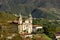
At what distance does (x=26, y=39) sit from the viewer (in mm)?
47188

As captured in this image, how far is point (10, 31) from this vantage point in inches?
2009

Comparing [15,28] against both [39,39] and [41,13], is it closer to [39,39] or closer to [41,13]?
[39,39]

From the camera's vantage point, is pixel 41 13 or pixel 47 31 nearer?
pixel 47 31

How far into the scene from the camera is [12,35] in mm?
47469

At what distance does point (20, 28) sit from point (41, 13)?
12239cm

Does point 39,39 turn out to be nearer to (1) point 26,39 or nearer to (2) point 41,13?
(1) point 26,39

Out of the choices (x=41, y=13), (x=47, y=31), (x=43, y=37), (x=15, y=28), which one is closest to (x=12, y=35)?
(x=15, y=28)

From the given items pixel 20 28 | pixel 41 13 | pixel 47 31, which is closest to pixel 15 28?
pixel 20 28

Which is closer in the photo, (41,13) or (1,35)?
(1,35)

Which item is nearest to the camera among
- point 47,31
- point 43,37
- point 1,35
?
point 1,35

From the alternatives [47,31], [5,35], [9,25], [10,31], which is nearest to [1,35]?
[5,35]

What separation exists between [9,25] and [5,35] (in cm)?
770

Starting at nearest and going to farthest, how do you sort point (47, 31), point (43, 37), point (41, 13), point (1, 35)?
1. point (1, 35)
2. point (43, 37)
3. point (47, 31)
4. point (41, 13)

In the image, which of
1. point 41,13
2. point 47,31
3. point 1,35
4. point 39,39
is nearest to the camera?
point 1,35
